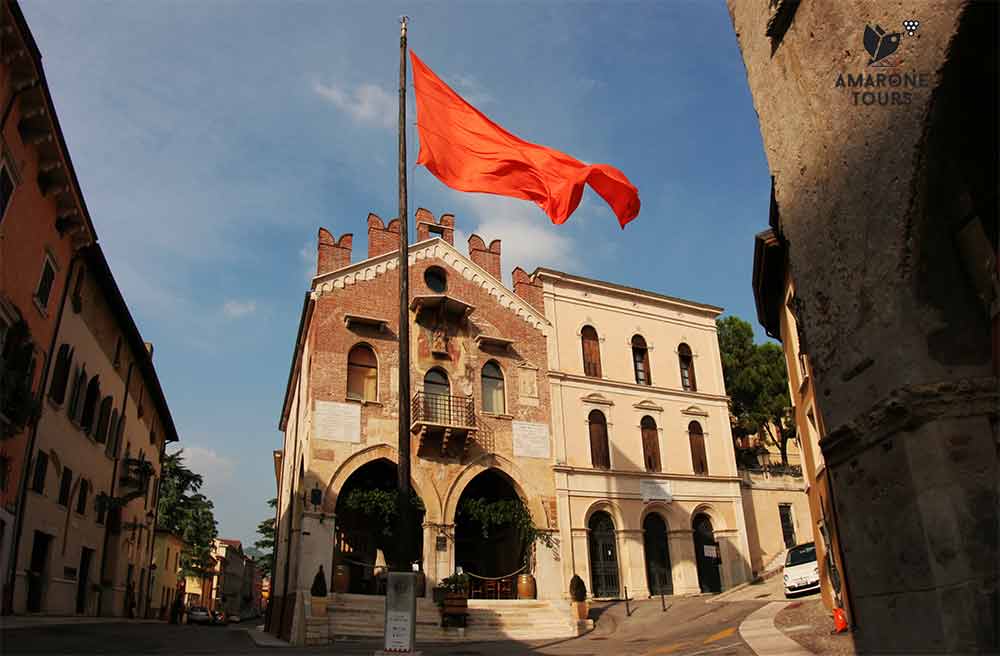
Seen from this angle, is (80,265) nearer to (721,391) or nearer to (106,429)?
(106,429)

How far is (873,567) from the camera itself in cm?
585

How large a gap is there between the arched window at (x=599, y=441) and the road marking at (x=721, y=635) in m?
11.7

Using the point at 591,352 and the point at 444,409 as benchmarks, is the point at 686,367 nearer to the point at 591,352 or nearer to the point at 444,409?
the point at 591,352

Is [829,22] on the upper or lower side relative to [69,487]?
upper

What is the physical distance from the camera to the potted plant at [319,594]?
19438 mm

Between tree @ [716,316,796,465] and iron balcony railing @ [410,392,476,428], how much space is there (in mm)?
20446

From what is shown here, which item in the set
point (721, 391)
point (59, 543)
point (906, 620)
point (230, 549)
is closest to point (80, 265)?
point (59, 543)

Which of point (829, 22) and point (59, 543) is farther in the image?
point (59, 543)

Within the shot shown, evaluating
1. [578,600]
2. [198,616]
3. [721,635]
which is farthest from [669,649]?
[198,616]

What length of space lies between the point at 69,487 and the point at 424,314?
39.9 ft

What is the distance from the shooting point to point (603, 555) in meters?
26.6

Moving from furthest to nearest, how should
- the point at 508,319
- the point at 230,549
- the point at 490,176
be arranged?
the point at 230,549
the point at 508,319
the point at 490,176

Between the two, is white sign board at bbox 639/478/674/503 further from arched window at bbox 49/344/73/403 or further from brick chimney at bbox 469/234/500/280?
arched window at bbox 49/344/73/403

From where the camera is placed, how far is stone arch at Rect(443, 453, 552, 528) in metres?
24.2
